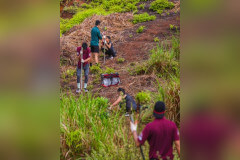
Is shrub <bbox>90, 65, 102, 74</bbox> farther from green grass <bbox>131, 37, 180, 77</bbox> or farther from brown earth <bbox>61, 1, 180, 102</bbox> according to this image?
green grass <bbox>131, 37, 180, 77</bbox>

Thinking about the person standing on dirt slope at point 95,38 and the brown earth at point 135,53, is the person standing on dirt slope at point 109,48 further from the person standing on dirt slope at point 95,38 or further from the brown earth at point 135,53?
the person standing on dirt slope at point 95,38

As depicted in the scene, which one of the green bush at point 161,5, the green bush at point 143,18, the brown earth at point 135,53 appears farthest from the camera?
the green bush at point 161,5

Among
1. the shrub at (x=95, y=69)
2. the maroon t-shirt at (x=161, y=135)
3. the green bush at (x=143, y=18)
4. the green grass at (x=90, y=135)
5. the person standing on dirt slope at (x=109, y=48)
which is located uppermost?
the green bush at (x=143, y=18)

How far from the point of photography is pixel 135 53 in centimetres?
1029

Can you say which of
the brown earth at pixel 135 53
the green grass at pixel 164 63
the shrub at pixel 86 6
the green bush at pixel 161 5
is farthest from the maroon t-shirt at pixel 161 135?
the shrub at pixel 86 6

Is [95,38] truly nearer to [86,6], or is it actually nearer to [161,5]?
[161,5]

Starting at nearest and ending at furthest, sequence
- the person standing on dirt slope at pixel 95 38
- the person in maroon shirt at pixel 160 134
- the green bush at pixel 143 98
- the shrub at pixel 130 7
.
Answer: the person in maroon shirt at pixel 160 134 → the green bush at pixel 143 98 → the person standing on dirt slope at pixel 95 38 → the shrub at pixel 130 7

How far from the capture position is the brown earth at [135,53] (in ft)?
23.8

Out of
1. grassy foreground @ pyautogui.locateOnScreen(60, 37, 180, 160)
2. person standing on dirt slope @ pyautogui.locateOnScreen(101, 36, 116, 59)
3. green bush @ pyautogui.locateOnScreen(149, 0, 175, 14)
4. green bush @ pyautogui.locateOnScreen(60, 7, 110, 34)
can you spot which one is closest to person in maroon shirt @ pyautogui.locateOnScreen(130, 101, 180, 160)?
grassy foreground @ pyautogui.locateOnScreen(60, 37, 180, 160)

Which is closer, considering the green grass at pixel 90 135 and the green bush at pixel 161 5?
the green grass at pixel 90 135
